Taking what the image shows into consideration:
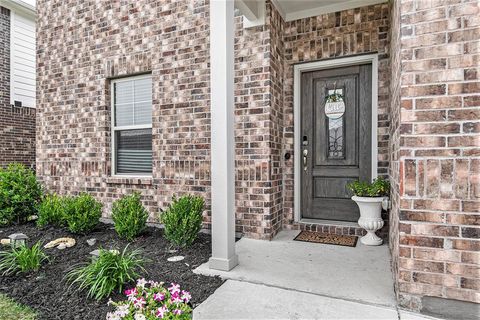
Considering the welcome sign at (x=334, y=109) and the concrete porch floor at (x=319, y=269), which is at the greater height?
the welcome sign at (x=334, y=109)

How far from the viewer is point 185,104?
3.88 m

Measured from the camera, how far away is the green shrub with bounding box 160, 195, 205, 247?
302 cm

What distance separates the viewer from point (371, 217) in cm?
312

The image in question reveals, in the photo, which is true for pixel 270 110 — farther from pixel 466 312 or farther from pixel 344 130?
pixel 466 312

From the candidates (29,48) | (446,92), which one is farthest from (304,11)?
(29,48)

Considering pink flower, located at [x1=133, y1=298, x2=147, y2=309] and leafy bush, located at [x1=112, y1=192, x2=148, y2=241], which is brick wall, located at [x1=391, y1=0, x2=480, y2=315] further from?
leafy bush, located at [x1=112, y1=192, x2=148, y2=241]

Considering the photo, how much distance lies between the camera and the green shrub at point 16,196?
419cm

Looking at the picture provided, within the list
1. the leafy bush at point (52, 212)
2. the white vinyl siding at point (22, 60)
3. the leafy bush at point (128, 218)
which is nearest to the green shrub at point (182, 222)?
the leafy bush at point (128, 218)

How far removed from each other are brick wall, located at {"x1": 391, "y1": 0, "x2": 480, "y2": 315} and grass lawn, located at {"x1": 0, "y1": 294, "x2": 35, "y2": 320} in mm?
2498

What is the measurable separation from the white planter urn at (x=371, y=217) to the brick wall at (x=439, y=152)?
1.24 metres

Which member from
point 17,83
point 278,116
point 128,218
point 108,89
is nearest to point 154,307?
point 128,218

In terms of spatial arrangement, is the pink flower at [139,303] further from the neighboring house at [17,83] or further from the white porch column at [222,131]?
the neighboring house at [17,83]

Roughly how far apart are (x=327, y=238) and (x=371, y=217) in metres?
0.56

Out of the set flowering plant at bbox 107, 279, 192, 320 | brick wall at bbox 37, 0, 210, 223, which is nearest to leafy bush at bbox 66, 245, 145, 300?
flowering plant at bbox 107, 279, 192, 320
